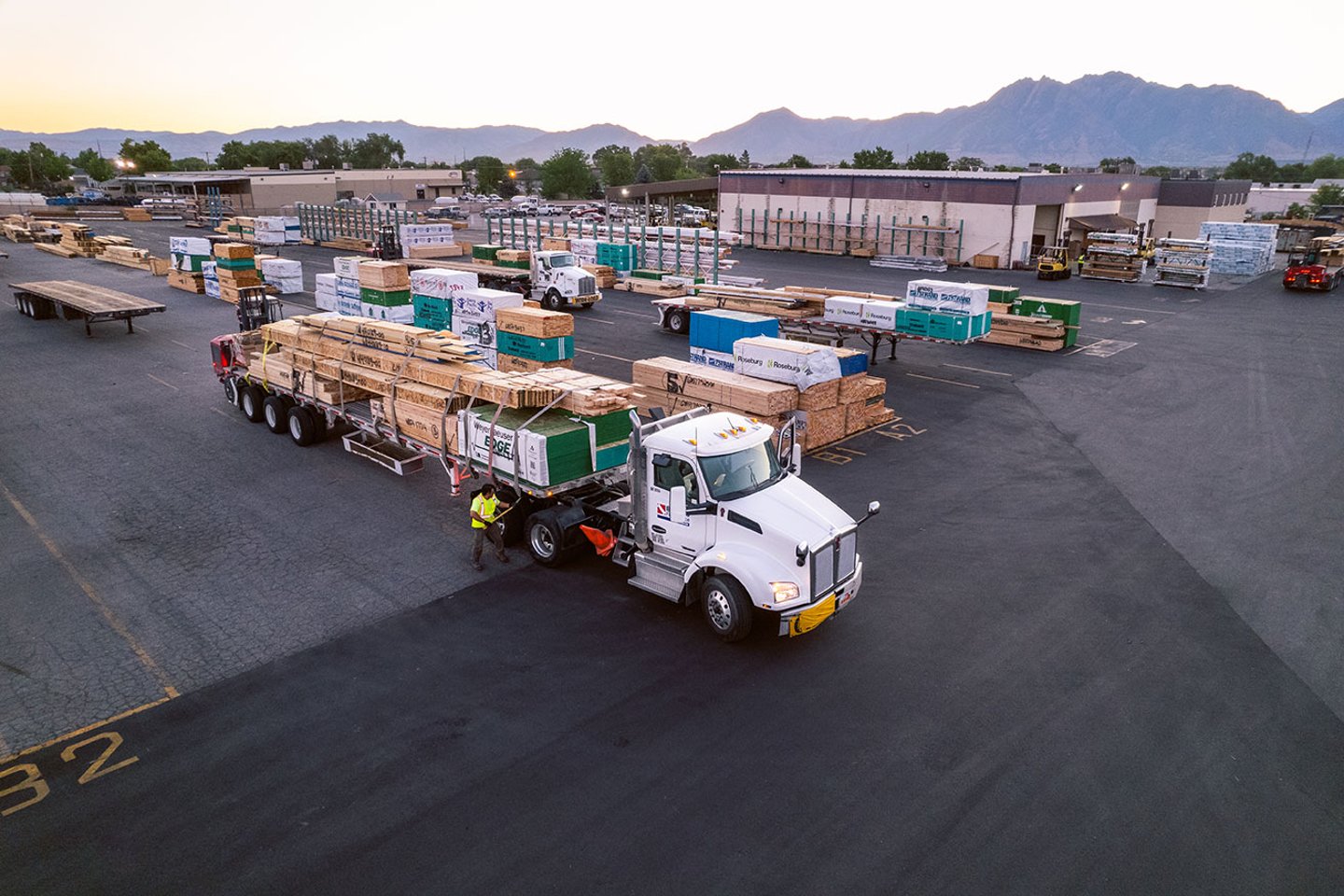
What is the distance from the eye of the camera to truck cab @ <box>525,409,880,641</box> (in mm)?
10703

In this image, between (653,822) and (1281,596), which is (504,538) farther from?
(1281,596)

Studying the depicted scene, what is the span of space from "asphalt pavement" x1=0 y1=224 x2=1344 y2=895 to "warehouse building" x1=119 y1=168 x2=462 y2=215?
91.3 meters

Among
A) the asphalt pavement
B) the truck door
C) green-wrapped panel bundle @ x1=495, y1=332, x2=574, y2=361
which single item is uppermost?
green-wrapped panel bundle @ x1=495, y1=332, x2=574, y2=361

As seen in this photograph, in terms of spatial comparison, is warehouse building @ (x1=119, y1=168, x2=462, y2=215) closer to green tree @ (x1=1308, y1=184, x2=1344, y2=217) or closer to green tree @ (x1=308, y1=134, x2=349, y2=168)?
green tree @ (x1=308, y1=134, x2=349, y2=168)

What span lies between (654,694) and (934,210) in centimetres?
5848

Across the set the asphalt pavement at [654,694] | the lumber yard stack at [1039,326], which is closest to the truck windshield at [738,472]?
the asphalt pavement at [654,694]

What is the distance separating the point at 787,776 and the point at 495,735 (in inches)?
141

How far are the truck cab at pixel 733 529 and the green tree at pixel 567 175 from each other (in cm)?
13473

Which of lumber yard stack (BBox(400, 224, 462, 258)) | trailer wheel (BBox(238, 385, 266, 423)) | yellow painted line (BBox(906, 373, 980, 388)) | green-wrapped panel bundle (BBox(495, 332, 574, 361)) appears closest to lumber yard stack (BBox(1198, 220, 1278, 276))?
yellow painted line (BBox(906, 373, 980, 388))

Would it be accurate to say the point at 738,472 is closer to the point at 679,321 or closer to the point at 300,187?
the point at 679,321

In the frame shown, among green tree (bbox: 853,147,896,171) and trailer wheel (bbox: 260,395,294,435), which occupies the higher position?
green tree (bbox: 853,147,896,171)

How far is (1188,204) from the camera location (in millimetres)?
73625

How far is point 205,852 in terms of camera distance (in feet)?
25.5

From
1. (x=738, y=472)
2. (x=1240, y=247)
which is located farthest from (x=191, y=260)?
(x=1240, y=247)
